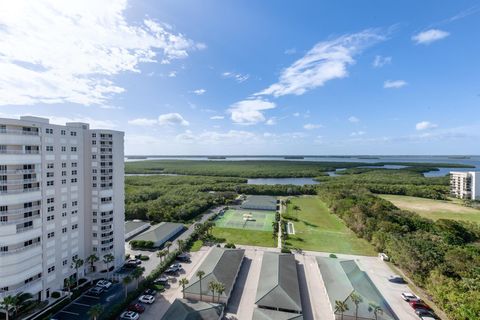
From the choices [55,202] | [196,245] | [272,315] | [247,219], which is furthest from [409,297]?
[55,202]

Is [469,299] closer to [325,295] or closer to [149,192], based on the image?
[325,295]

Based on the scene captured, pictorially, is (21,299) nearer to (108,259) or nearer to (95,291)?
(95,291)

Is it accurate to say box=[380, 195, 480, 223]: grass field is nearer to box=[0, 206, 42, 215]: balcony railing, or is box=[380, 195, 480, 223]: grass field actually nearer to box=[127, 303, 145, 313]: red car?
box=[127, 303, 145, 313]: red car

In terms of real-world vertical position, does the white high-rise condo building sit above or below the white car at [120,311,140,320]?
above

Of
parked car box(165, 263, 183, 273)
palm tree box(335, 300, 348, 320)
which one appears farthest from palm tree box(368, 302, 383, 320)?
parked car box(165, 263, 183, 273)

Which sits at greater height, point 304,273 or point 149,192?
point 149,192

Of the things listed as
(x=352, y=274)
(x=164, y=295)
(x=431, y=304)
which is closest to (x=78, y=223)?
(x=164, y=295)
